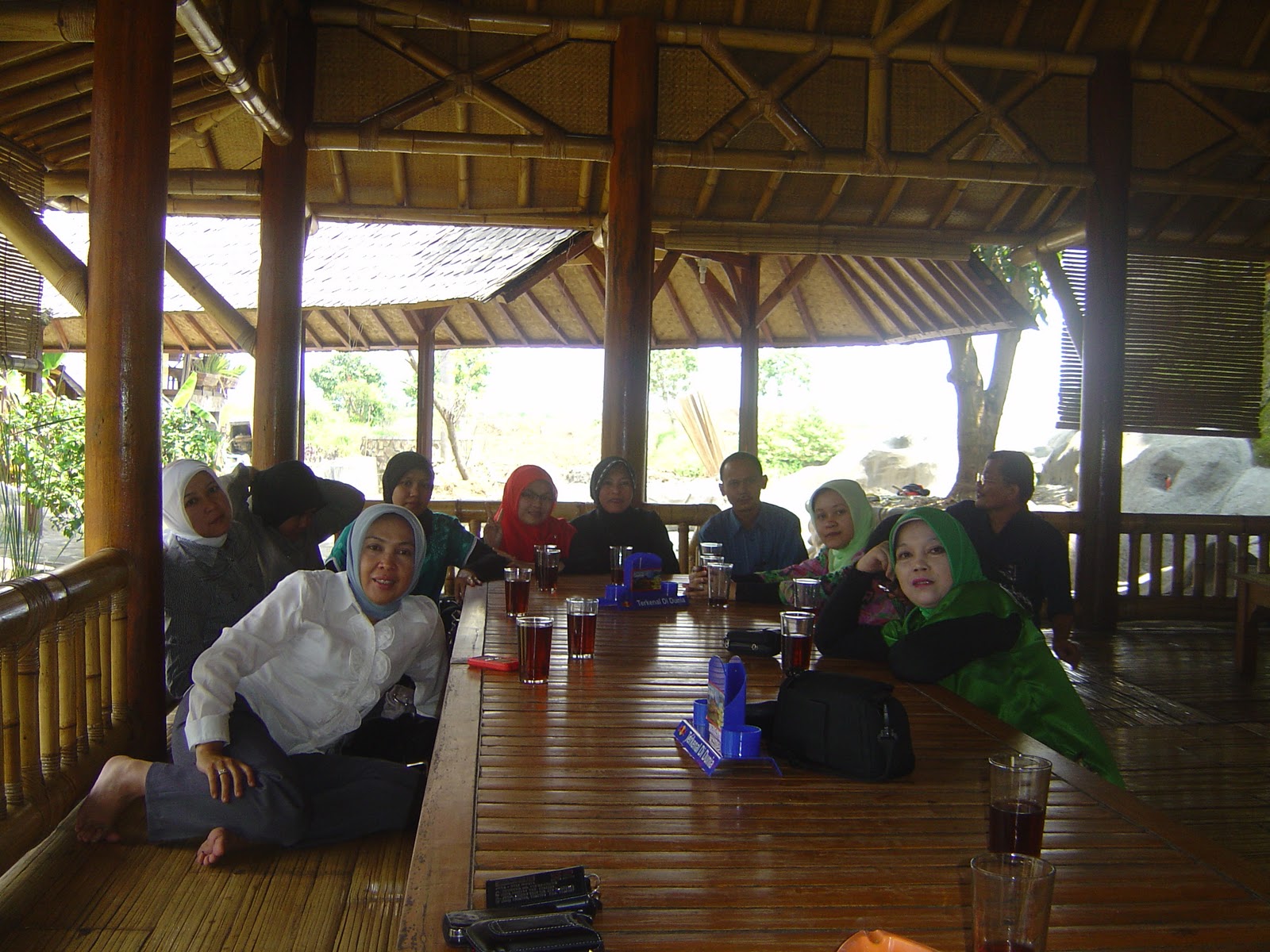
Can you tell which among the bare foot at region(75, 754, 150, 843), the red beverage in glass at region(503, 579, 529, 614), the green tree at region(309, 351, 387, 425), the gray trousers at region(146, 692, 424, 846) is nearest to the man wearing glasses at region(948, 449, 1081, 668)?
the red beverage in glass at region(503, 579, 529, 614)

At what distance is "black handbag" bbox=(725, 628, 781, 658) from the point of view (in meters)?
2.76

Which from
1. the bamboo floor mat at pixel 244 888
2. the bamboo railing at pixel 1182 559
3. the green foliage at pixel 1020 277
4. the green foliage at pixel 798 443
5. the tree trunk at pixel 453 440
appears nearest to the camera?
the bamboo floor mat at pixel 244 888

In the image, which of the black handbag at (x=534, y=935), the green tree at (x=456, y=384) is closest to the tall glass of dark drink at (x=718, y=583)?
the black handbag at (x=534, y=935)

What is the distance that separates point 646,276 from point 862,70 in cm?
193

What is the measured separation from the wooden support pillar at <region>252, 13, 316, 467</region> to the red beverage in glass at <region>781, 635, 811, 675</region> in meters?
3.86

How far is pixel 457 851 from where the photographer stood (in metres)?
1.48

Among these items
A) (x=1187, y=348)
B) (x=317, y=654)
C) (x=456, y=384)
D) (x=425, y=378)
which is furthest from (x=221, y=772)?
(x=456, y=384)

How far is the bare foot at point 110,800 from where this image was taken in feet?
8.89

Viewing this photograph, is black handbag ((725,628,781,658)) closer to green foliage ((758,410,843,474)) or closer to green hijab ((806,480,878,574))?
green hijab ((806,480,878,574))

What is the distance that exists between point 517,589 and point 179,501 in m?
1.20

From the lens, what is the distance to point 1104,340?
6602 mm

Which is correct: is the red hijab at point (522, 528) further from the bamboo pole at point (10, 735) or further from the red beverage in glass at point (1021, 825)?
the red beverage in glass at point (1021, 825)

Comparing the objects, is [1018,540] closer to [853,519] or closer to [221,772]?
[853,519]

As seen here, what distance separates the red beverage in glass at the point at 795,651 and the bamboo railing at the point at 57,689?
5.63 ft
